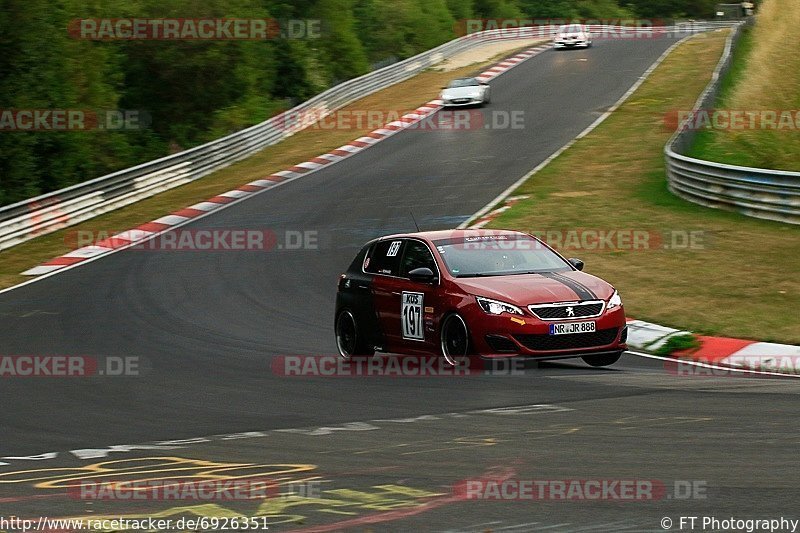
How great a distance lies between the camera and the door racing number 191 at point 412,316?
12727 millimetres

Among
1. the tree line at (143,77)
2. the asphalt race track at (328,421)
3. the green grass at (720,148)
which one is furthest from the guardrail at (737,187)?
the tree line at (143,77)

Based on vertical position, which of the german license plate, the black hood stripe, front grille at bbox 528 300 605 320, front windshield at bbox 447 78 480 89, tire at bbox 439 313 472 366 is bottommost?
tire at bbox 439 313 472 366

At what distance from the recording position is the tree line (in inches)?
1420

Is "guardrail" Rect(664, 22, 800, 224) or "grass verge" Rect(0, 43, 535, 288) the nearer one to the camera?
"guardrail" Rect(664, 22, 800, 224)

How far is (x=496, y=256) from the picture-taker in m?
13.0

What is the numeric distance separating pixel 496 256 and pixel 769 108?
54.3ft

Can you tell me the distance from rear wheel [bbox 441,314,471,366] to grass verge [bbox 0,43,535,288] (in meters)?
12.4

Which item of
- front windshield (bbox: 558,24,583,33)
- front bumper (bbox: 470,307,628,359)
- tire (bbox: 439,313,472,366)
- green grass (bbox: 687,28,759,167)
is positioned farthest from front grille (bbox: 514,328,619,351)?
front windshield (bbox: 558,24,583,33)

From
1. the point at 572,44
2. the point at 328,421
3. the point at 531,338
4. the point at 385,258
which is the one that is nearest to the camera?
the point at 328,421

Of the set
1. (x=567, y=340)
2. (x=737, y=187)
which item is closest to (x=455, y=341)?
(x=567, y=340)

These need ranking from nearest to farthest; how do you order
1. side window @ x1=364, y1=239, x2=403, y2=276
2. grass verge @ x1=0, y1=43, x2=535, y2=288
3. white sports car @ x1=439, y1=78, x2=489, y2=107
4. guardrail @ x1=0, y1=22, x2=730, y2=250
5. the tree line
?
side window @ x1=364, y1=239, x2=403, y2=276, grass verge @ x1=0, y1=43, x2=535, y2=288, guardrail @ x1=0, y1=22, x2=730, y2=250, the tree line, white sports car @ x1=439, y1=78, x2=489, y2=107

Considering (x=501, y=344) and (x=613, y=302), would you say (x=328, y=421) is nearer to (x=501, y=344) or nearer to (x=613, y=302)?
(x=501, y=344)

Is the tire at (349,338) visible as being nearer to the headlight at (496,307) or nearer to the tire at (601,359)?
the headlight at (496,307)

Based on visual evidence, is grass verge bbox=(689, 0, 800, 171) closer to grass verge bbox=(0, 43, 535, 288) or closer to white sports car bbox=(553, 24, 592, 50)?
grass verge bbox=(0, 43, 535, 288)
